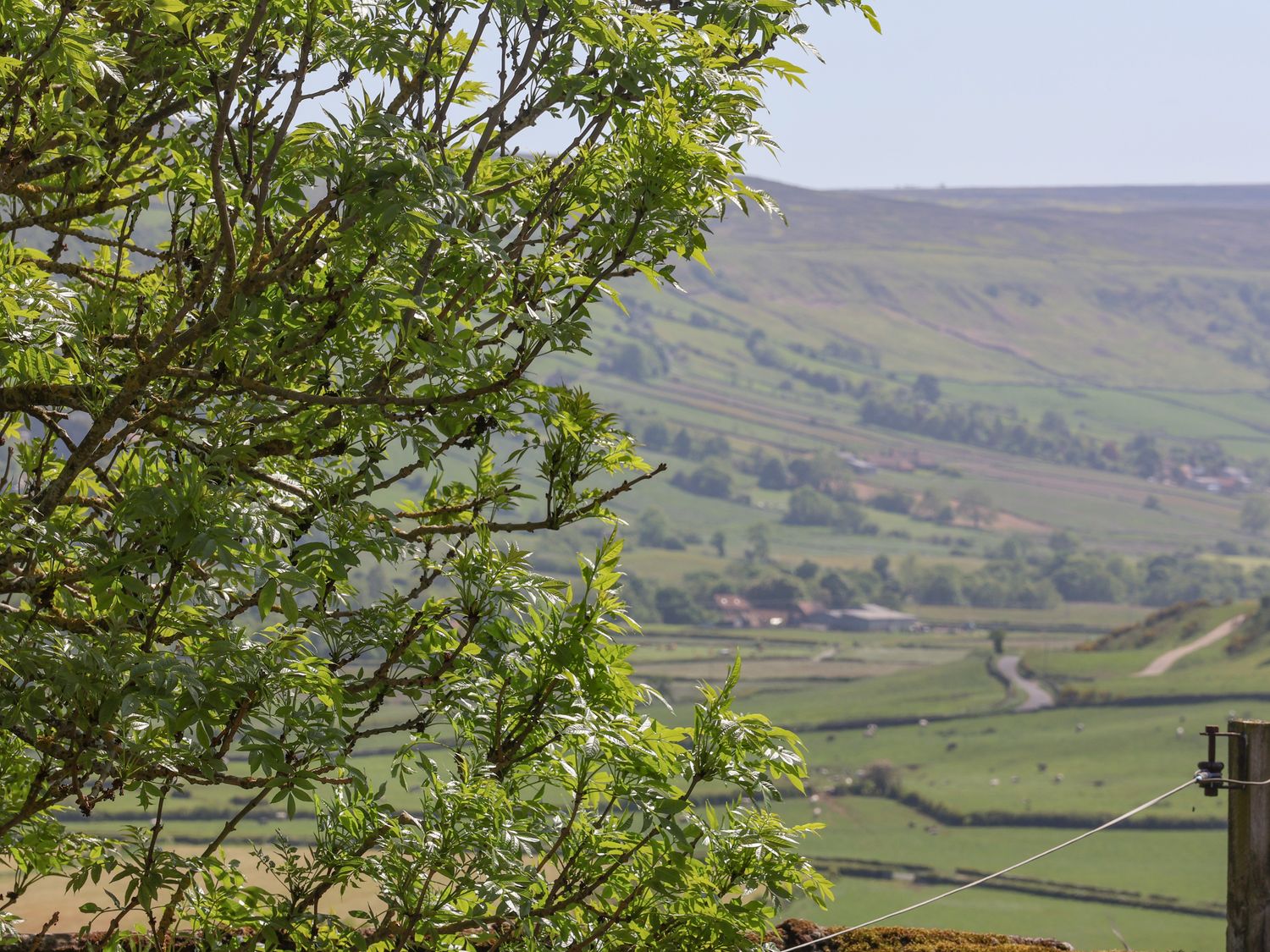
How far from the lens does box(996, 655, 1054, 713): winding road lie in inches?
6634

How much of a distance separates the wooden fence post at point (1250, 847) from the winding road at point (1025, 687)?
16813cm

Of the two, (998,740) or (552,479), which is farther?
(998,740)

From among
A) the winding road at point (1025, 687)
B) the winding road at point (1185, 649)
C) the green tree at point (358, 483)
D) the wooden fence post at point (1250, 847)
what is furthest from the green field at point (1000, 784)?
the green tree at point (358, 483)

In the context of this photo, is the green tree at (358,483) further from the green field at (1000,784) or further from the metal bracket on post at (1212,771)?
the green field at (1000,784)

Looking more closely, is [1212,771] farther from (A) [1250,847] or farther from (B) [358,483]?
(B) [358,483]

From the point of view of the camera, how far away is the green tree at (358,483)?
167 inches

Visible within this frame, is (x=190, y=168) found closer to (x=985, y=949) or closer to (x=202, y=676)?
(x=202, y=676)

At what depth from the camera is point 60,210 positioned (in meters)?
5.64

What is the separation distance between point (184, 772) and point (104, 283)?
2347 millimetres

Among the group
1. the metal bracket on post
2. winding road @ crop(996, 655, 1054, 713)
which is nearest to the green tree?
the metal bracket on post

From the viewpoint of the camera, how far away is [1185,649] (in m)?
172

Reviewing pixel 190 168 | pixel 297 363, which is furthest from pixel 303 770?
pixel 190 168

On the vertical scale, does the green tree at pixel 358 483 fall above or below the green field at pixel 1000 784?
above

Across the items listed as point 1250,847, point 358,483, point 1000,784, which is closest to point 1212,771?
point 1250,847
